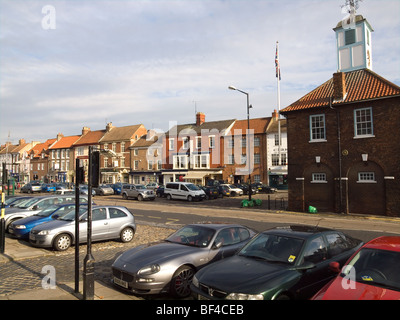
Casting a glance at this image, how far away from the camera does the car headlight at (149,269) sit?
6.24m

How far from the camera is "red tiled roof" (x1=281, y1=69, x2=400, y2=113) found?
20.8 m

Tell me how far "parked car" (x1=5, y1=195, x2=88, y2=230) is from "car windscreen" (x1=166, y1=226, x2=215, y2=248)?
846 cm

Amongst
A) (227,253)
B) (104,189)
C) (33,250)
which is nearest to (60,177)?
(104,189)

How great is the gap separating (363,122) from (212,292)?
2000 centimetres

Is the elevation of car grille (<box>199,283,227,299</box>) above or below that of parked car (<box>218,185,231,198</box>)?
above

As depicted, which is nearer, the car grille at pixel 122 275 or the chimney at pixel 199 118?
the car grille at pixel 122 275

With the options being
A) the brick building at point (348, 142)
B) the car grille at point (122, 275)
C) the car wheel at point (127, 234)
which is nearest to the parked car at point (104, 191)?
the brick building at point (348, 142)

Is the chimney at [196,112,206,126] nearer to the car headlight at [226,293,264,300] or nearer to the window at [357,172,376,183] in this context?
the window at [357,172,376,183]

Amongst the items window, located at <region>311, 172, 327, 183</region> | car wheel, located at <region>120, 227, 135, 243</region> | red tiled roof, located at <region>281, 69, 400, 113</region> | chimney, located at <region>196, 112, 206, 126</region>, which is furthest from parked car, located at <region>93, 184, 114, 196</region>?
car wheel, located at <region>120, 227, 135, 243</region>

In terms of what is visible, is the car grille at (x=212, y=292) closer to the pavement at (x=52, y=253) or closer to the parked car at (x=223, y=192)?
the pavement at (x=52, y=253)

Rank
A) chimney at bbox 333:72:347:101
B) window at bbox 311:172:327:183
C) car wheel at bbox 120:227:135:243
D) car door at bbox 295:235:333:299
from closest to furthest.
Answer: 1. car door at bbox 295:235:333:299
2. car wheel at bbox 120:227:135:243
3. chimney at bbox 333:72:347:101
4. window at bbox 311:172:327:183

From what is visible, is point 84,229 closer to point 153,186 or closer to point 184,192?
point 184,192
